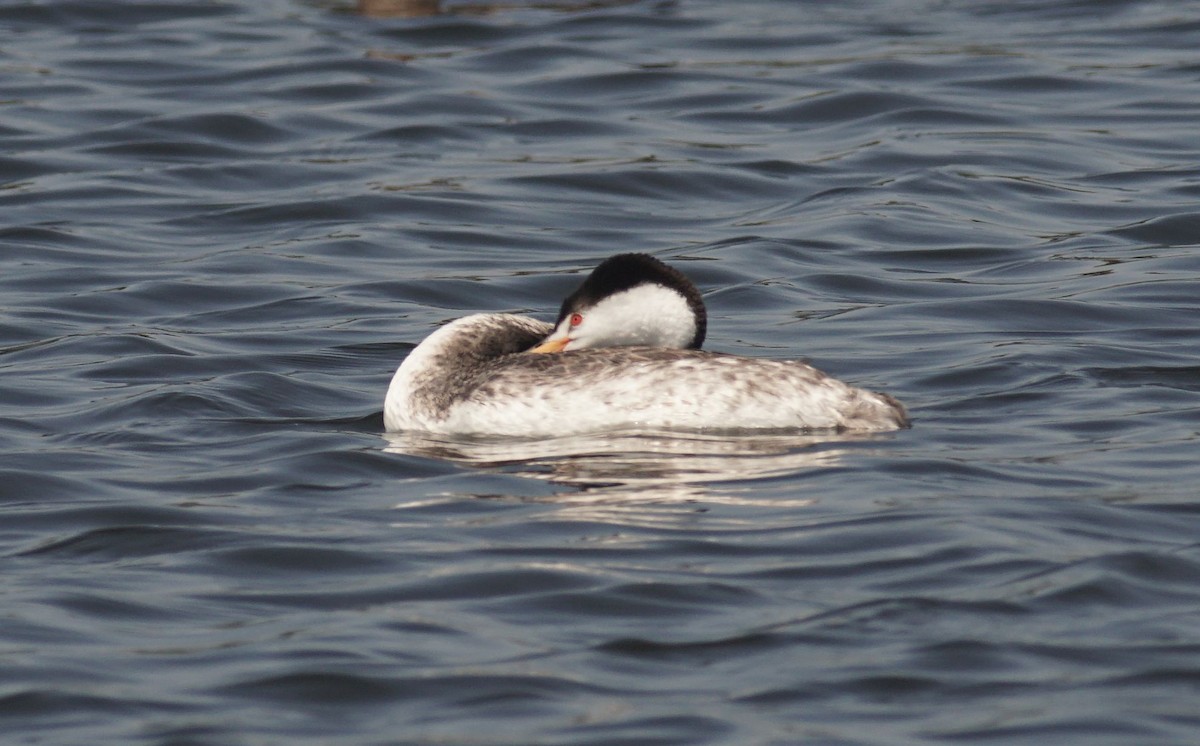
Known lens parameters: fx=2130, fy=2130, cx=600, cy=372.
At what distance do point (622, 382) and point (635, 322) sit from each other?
521mm

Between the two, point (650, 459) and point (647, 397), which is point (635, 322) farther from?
point (650, 459)

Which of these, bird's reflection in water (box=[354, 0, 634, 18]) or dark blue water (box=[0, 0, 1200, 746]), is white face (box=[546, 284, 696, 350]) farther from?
bird's reflection in water (box=[354, 0, 634, 18])

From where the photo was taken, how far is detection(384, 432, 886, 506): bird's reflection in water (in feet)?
27.8

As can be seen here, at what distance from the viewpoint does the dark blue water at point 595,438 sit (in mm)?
6477

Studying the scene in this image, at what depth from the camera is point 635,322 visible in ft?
32.2

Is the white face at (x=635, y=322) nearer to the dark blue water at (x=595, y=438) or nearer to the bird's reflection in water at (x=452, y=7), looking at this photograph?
the dark blue water at (x=595, y=438)

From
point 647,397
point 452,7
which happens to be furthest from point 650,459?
point 452,7

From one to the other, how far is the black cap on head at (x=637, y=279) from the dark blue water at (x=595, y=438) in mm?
725

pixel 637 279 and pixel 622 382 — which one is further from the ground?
pixel 637 279

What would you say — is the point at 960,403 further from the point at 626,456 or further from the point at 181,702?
the point at 181,702

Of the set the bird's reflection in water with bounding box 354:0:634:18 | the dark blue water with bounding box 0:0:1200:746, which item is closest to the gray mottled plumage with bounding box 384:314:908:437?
the dark blue water with bounding box 0:0:1200:746

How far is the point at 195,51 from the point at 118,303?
8430 millimetres

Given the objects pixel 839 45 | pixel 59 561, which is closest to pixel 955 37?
pixel 839 45

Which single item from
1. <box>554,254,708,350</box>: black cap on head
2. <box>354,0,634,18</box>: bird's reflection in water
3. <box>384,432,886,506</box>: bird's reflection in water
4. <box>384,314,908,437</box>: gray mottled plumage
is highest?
<box>354,0,634,18</box>: bird's reflection in water
